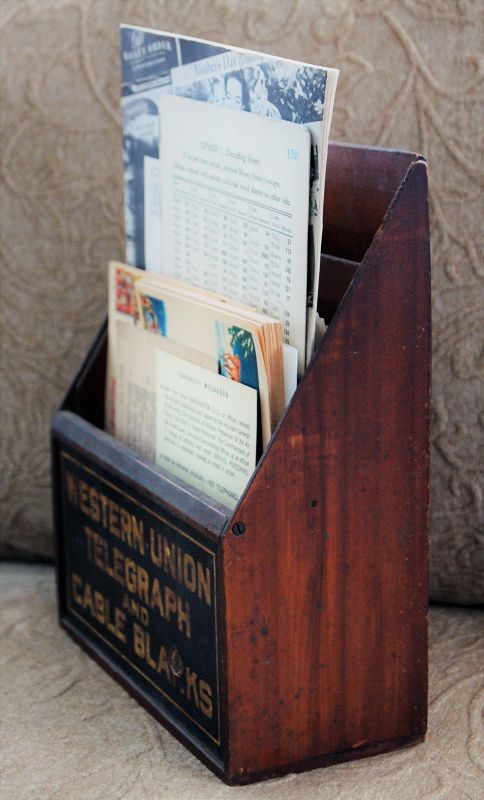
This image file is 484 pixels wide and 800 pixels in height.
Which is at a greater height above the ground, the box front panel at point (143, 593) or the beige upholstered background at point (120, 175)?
the beige upholstered background at point (120, 175)

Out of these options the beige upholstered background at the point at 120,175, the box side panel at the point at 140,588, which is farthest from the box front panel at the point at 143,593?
the beige upholstered background at the point at 120,175

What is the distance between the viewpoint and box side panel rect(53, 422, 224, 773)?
624mm

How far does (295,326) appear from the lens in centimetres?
61

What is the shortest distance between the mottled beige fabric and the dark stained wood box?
0.05ft

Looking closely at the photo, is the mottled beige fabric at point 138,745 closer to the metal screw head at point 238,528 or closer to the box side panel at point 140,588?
the box side panel at point 140,588

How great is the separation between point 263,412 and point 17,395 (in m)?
0.31

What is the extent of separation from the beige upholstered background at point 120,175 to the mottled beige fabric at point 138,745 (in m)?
0.12

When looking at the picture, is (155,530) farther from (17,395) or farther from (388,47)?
(388,47)

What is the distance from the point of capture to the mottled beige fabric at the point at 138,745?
603mm

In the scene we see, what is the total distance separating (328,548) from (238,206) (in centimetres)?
20

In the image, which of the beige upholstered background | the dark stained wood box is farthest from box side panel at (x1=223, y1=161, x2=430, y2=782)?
the beige upholstered background

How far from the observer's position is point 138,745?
65 centimetres

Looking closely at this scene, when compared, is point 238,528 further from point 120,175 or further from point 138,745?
point 120,175

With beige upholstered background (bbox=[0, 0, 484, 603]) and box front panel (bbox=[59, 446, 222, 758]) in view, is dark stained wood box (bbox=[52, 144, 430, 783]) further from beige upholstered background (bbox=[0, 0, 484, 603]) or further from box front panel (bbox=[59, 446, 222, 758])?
beige upholstered background (bbox=[0, 0, 484, 603])
